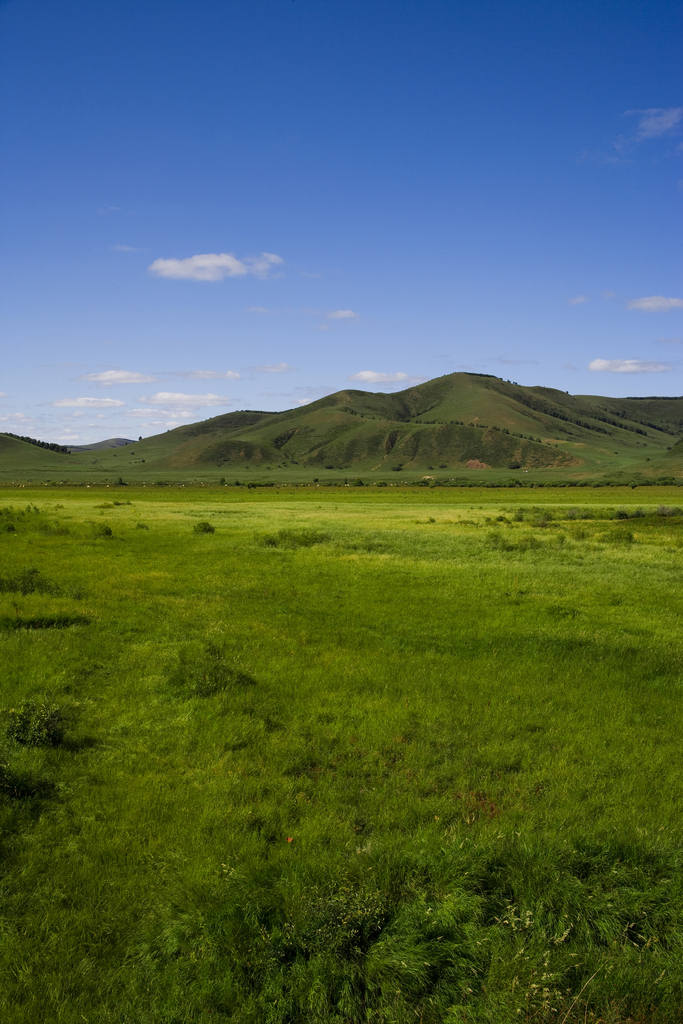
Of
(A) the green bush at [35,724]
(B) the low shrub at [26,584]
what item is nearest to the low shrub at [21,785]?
(A) the green bush at [35,724]

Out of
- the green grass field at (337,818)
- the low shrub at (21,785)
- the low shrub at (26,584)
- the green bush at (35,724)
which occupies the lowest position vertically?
the green grass field at (337,818)

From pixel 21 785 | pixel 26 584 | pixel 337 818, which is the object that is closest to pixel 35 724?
pixel 21 785

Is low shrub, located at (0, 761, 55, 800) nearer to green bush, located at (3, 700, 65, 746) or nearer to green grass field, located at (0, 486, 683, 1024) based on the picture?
green grass field, located at (0, 486, 683, 1024)

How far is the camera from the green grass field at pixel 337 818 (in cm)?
451

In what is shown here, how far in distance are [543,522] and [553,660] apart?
35.9 m

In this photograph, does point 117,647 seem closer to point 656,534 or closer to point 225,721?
point 225,721

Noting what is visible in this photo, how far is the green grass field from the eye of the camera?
4.51m

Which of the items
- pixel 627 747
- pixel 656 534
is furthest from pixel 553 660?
pixel 656 534

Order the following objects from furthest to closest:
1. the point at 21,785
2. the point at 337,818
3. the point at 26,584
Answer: the point at 26,584, the point at 21,785, the point at 337,818

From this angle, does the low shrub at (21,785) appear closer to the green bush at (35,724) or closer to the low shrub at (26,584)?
the green bush at (35,724)

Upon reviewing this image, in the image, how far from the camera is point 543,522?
46625mm

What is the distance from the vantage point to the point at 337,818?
6746 mm

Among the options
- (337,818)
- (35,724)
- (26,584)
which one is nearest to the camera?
(337,818)

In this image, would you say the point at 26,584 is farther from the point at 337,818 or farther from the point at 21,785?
the point at 337,818
